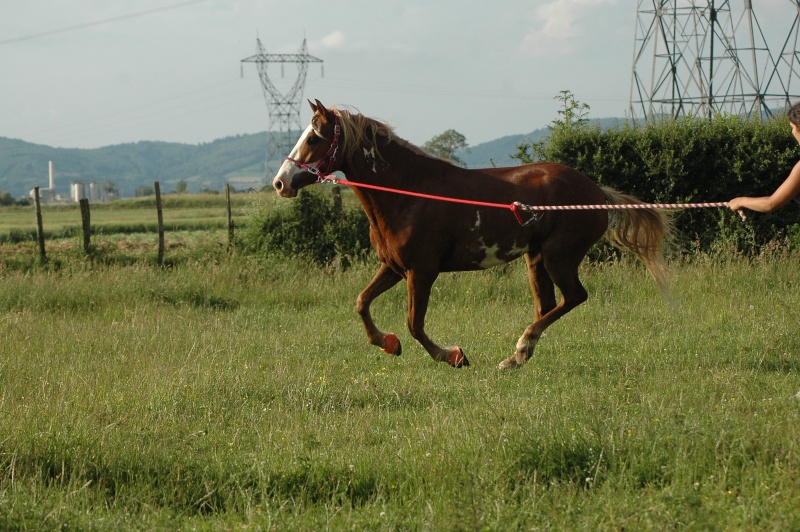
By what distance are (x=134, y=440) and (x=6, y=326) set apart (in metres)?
5.45

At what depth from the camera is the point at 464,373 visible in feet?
26.4

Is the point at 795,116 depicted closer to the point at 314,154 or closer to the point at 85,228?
the point at 314,154

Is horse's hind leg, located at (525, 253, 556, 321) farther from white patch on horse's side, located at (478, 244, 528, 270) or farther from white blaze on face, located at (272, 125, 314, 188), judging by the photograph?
white blaze on face, located at (272, 125, 314, 188)

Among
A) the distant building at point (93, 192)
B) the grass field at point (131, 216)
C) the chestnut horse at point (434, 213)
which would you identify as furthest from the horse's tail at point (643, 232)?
the distant building at point (93, 192)

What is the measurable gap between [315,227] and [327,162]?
30.1 ft

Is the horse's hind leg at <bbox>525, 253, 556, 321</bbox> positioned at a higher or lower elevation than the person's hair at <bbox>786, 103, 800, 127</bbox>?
lower

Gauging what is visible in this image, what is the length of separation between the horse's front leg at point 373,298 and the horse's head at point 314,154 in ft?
3.64

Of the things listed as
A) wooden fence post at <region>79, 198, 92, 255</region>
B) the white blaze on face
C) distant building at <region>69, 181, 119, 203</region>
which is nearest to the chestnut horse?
the white blaze on face

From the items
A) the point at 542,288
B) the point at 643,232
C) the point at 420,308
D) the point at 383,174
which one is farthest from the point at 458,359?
the point at 643,232

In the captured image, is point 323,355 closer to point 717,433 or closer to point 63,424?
point 63,424

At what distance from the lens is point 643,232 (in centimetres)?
920

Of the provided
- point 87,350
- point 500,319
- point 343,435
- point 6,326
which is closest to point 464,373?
point 343,435

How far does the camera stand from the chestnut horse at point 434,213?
821 centimetres

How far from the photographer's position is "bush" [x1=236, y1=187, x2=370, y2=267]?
56.3 feet
